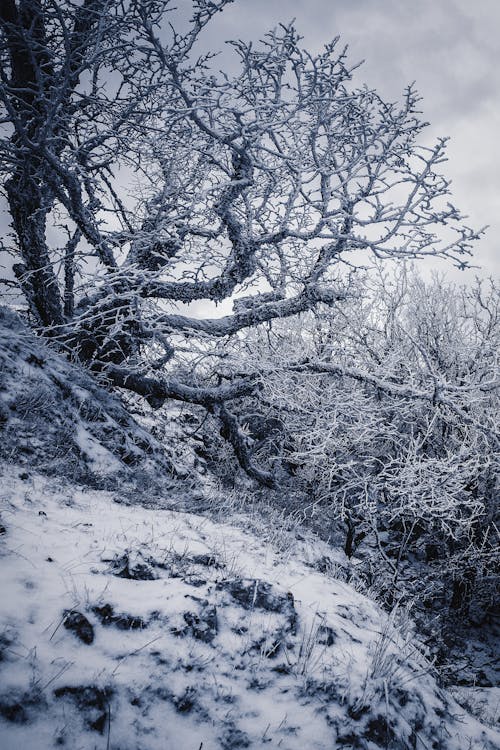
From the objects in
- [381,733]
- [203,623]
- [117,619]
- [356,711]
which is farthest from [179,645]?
[381,733]

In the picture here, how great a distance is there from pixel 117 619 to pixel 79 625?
21 centimetres

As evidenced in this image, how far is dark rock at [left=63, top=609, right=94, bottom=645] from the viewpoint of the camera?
74.7 inches

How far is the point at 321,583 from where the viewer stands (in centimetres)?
340

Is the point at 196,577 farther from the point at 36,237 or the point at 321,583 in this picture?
the point at 36,237

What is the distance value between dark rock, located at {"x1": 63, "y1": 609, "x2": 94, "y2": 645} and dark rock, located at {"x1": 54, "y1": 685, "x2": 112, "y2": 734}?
24cm

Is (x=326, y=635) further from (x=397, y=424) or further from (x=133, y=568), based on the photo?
(x=397, y=424)

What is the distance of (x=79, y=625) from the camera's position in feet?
6.33

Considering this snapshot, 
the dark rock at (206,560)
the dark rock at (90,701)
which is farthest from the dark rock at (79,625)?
→ the dark rock at (206,560)

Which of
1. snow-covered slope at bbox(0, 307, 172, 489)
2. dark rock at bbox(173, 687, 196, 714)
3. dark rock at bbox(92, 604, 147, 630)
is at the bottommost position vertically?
dark rock at bbox(173, 687, 196, 714)

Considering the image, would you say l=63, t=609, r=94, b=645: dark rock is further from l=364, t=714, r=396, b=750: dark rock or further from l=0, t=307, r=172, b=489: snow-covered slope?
l=0, t=307, r=172, b=489: snow-covered slope

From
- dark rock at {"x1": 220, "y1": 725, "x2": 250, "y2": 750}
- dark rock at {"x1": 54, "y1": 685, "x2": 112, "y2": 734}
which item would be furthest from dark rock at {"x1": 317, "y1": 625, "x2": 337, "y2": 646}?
dark rock at {"x1": 54, "y1": 685, "x2": 112, "y2": 734}

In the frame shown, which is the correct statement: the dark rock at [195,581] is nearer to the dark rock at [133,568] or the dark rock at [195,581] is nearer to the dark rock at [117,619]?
the dark rock at [133,568]

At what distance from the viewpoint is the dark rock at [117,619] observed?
2.04 meters

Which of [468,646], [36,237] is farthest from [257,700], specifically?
[468,646]
